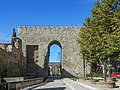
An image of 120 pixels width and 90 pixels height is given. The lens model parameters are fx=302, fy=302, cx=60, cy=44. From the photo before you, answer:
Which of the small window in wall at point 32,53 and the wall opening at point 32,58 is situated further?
the small window in wall at point 32,53

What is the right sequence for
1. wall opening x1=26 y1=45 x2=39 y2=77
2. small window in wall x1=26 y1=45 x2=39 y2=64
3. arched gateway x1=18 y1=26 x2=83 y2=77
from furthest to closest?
small window in wall x1=26 y1=45 x2=39 y2=64 → arched gateway x1=18 y1=26 x2=83 y2=77 → wall opening x1=26 y1=45 x2=39 y2=77

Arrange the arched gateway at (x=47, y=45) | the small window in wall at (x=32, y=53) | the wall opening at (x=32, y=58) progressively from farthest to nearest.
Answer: the small window in wall at (x=32, y=53) < the arched gateway at (x=47, y=45) < the wall opening at (x=32, y=58)

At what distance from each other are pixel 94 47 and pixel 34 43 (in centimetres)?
4410

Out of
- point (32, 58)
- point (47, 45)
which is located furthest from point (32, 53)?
point (47, 45)

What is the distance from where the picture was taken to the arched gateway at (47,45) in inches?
2945

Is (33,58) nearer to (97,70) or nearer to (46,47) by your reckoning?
(46,47)

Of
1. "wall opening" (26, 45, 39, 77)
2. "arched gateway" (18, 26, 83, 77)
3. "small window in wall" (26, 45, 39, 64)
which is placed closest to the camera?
"wall opening" (26, 45, 39, 77)

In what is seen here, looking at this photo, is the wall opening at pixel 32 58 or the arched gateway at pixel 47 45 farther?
the arched gateway at pixel 47 45

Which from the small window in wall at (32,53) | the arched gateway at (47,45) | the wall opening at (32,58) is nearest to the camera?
the wall opening at (32,58)

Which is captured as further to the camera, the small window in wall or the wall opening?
the small window in wall

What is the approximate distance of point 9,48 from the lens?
48000mm

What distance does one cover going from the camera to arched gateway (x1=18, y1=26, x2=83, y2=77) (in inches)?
2945

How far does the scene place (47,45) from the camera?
75.1m

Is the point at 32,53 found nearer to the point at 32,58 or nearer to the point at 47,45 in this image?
the point at 32,58
